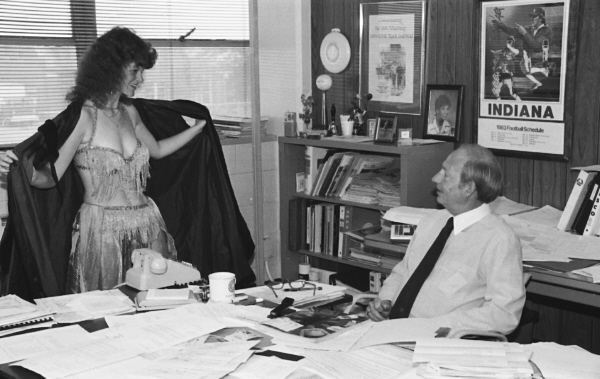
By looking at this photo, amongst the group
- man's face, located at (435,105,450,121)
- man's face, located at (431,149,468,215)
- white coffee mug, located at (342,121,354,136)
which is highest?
man's face, located at (435,105,450,121)

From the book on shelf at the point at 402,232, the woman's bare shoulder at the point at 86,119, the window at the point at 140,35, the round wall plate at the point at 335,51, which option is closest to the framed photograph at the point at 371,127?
the round wall plate at the point at 335,51

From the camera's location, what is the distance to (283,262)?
527 centimetres

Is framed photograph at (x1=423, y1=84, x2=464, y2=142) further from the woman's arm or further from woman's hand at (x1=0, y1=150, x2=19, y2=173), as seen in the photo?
woman's hand at (x1=0, y1=150, x2=19, y2=173)

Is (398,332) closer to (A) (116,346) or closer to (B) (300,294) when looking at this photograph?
(B) (300,294)

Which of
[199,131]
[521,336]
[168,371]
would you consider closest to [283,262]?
[199,131]

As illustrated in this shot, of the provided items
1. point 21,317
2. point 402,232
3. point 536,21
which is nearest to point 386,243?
point 402,232

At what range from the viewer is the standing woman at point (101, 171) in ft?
12.1

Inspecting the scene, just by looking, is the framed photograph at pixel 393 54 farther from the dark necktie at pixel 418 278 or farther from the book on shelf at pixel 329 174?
the dark necktie at pixel 418 278

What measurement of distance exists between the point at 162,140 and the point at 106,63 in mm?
589

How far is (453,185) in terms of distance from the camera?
9.64 feet

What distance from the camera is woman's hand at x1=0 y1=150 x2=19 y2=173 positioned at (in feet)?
11.6

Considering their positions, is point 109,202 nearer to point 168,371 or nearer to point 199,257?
point 199,257

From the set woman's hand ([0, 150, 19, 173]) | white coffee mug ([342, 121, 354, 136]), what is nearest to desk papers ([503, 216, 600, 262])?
white coffee mug ([342, 121, 354, 136])

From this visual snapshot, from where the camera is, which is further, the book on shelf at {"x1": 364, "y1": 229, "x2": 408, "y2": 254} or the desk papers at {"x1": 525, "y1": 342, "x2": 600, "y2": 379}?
the book on shelf at {"x1": 364, "y1": 229, "x2": 408, "y2": 254}
